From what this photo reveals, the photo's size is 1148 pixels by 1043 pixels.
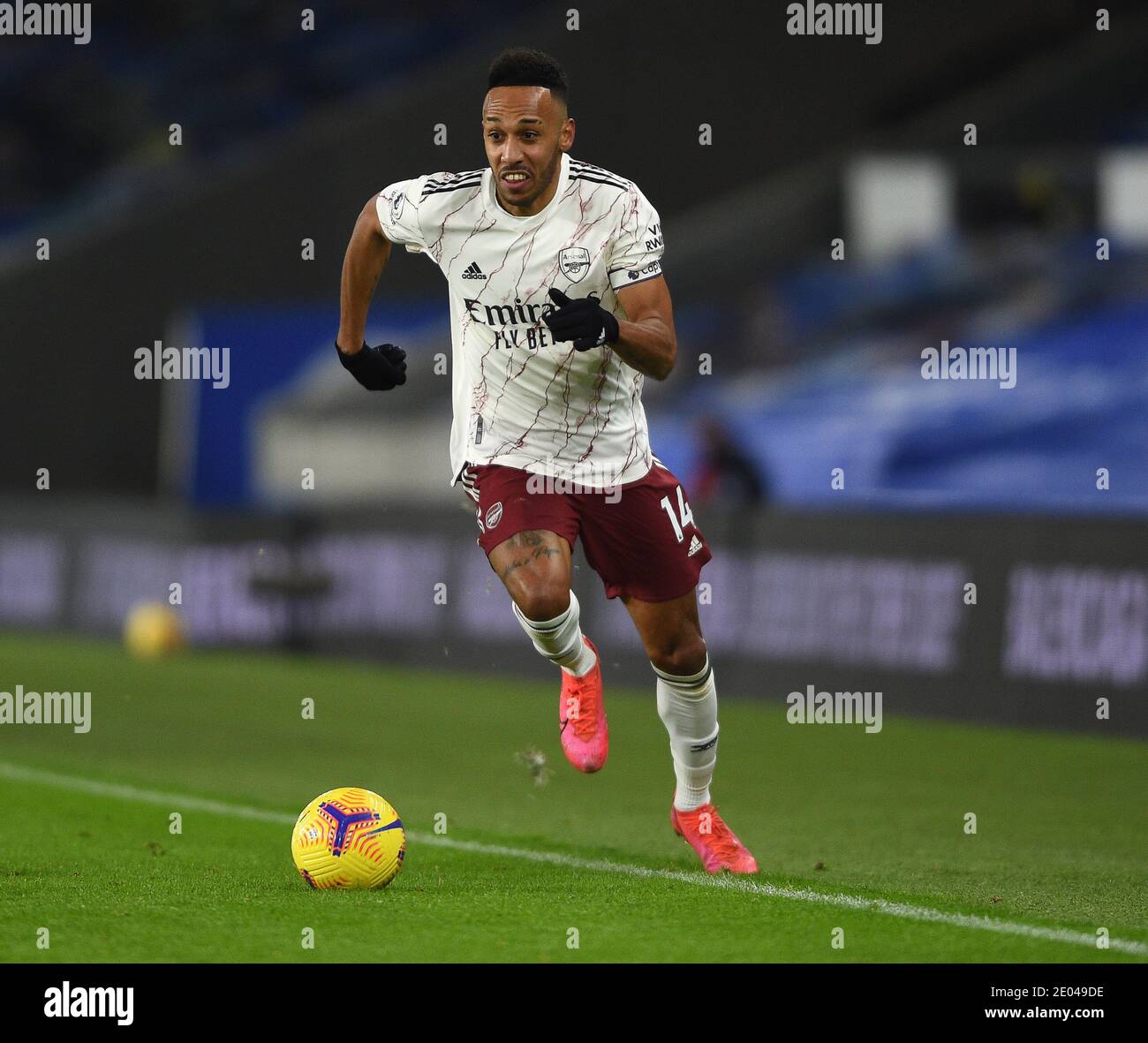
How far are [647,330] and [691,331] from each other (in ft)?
47.5

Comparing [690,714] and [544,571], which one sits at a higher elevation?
[544,571]

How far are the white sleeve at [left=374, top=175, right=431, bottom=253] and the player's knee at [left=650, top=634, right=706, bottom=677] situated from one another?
65.3 inches

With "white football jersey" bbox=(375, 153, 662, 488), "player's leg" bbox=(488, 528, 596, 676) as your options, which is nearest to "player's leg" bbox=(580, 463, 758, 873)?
"white football jersey" bbox=(375, 153, 662, 488)

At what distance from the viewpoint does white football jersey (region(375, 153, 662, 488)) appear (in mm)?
6625

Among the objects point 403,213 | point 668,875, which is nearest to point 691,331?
point 403,213

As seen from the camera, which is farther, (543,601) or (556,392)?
(556,392)

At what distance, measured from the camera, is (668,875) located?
6820 mm

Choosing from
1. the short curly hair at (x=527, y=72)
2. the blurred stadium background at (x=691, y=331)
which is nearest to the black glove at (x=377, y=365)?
the short curly hair at (x=527, y=72)

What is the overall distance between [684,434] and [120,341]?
27.7ft

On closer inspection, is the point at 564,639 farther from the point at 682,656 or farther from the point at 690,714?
the point at 690,714

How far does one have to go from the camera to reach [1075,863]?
7367 mm

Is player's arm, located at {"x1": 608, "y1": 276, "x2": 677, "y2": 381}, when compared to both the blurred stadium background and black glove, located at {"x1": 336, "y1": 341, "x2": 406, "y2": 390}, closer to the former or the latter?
black glove, located at {"x1": 336, "y1": 341, "x2": 406, "y2": 390}

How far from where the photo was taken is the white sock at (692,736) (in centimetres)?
708

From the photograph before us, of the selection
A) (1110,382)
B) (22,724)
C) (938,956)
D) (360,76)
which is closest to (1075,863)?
(938,956)
